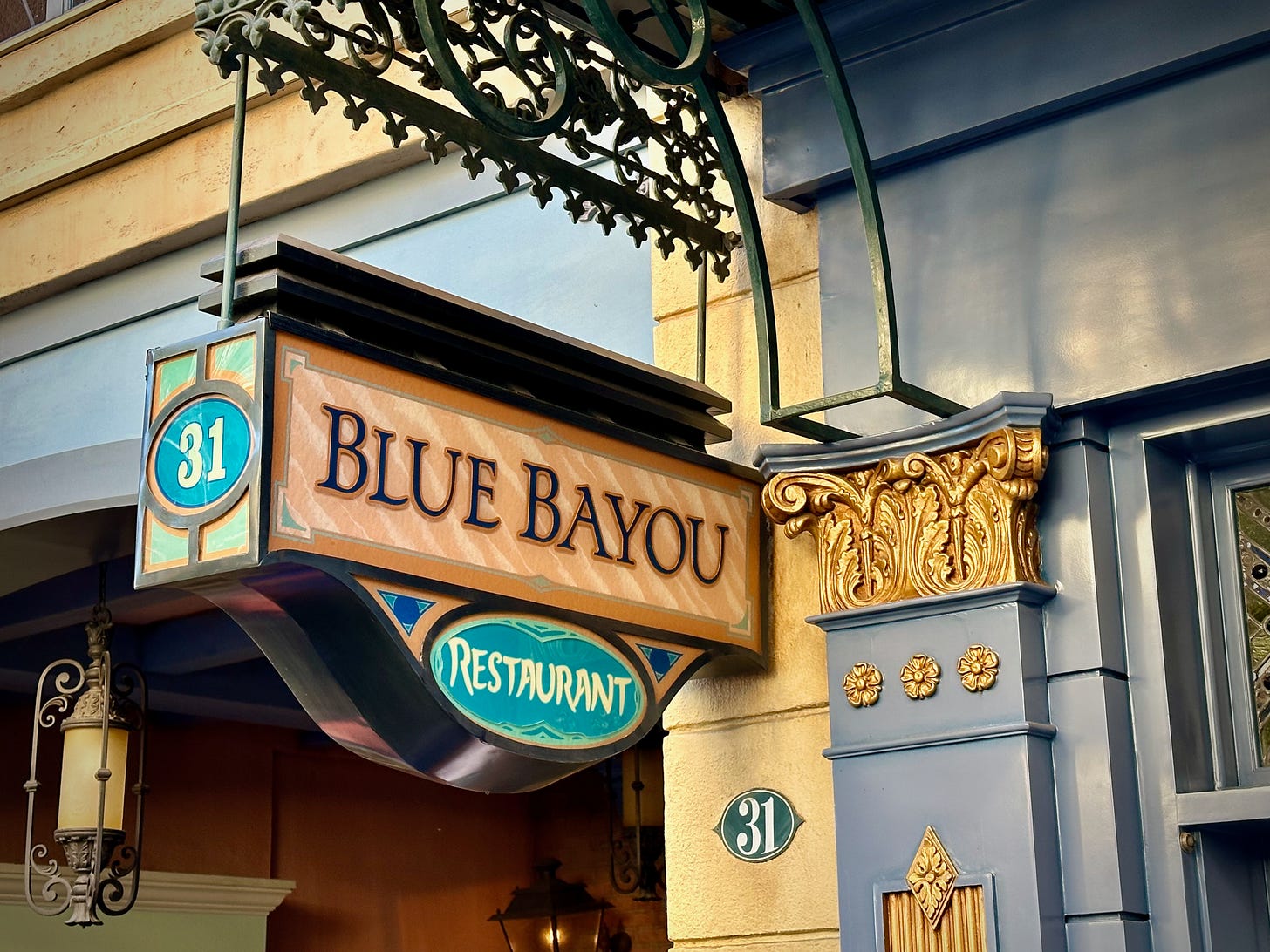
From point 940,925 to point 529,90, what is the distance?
1.64 meters

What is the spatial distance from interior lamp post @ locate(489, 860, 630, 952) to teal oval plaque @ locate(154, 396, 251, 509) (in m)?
5.78

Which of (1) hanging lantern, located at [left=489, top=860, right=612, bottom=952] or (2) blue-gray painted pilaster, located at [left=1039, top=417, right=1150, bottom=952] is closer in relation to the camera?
(2) blue-gray painted pilaster, located at [left=1039, top=417, right=1150, bottom=952]

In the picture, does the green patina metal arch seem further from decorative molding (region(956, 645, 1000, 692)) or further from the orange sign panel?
decorative molding (region(956, 645, 1000, 692))

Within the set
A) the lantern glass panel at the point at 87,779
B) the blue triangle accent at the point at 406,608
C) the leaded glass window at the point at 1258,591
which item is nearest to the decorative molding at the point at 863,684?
the leaded glass window at the point at 1258,591

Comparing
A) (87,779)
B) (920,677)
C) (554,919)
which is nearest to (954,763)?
(920,677)

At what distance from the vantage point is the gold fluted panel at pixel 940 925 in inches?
109

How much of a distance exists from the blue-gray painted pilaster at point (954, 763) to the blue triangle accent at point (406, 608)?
884 millimetres

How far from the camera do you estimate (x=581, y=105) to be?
3.10 metres

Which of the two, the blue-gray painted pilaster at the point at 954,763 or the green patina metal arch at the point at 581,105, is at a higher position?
the green patina metal arch at the point at 581,105

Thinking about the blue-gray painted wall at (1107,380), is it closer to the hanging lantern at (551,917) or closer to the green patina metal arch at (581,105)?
the green patina metal arch at (581,105)

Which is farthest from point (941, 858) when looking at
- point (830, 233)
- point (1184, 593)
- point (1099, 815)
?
point (830, 233)

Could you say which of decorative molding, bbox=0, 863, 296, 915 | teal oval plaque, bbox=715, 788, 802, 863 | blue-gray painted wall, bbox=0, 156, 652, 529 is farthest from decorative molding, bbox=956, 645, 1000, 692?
decorative molding, bbox=0, 863, 296, 915

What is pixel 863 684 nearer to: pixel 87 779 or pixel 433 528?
pixel 433 528

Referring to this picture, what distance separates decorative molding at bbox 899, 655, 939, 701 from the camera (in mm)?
2941
